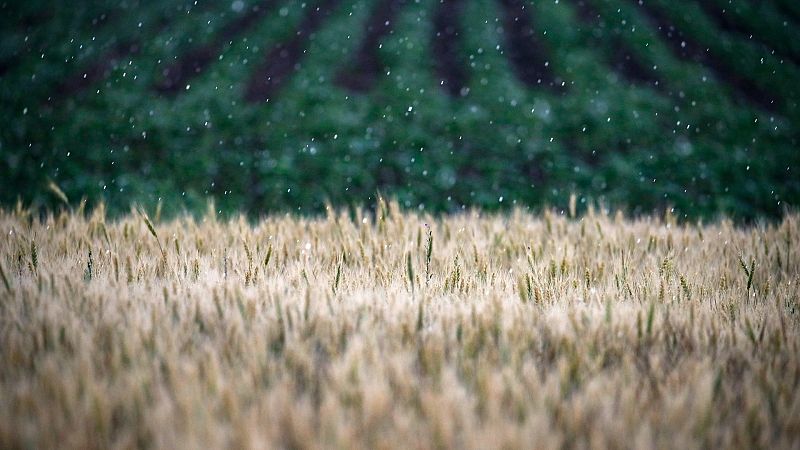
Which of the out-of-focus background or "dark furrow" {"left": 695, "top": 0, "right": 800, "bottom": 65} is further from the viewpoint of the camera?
"dark furrow" {"left": 695, "top": 0, "right": 800, "bottom": 65}

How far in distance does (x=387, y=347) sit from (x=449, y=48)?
31.7 ft

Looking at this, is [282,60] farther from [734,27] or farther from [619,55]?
[734,27]

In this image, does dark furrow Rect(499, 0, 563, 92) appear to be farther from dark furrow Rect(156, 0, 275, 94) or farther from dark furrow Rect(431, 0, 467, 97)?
dark furrow Rect(156, 0, 275, 94)

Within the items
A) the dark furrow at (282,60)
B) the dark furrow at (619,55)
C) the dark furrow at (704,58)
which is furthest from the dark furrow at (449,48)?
the dark furrow at (704,58)

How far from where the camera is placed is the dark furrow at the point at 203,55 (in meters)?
9.13

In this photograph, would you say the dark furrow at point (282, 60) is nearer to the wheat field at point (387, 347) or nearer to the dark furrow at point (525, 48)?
the dark furrow at point (525, 48)

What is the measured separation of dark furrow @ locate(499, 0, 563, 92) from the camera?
30.2 ft

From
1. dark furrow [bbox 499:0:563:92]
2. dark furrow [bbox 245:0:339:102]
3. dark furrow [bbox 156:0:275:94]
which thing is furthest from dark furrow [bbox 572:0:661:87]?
dark furrow [bbox 156:0:275:94]

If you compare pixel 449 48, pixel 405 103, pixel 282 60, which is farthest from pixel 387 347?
pixel 449 48

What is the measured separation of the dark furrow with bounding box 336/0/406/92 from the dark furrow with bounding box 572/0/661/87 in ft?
11.6

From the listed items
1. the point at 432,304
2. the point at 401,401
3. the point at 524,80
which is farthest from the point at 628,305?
the point at 524,80

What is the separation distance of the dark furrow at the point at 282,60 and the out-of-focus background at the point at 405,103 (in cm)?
4

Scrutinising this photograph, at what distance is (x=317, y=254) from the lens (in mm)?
2049

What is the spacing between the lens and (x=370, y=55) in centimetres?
995
